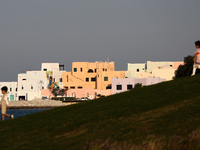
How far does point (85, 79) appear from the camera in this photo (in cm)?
14688

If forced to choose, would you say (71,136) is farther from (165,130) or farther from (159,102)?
(159,102)

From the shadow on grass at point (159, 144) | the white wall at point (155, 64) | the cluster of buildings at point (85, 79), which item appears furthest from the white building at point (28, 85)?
the shadow on grass at point (159, 144)

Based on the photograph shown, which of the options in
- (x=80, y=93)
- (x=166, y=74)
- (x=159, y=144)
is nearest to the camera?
(x=159, y=144)

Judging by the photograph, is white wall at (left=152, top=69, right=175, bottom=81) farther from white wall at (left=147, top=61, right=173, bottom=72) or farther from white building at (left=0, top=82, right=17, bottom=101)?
white building at (left=0, top=82, right=17, bottom=101)

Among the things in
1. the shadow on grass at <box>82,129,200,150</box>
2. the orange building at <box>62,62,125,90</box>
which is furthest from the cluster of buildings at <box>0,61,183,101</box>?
the shadow on grass at <box>82,129,200,150</box>

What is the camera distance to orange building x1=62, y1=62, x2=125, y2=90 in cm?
13988

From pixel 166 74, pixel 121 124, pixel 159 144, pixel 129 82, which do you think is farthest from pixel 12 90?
pixel 159 144

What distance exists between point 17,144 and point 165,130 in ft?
21.4

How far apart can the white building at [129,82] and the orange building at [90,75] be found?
1049cm

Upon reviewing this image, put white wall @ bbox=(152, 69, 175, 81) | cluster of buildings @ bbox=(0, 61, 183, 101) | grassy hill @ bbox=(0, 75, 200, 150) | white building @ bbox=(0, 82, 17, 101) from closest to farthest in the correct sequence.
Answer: grassy hill @ bbox=(0, 75, 200, 150), cluster of buildings @ bbox=(0, 61, 183, 101), white wall @ bbox=(152, 69, 175, 81), white building @ bbox=(0, 82, 17, 101)

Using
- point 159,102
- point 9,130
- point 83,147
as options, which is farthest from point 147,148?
point 9,130

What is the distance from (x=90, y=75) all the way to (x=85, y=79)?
2.56 m

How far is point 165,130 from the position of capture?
15773 mm

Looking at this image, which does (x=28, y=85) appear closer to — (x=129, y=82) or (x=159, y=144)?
(x=129, y=82)
